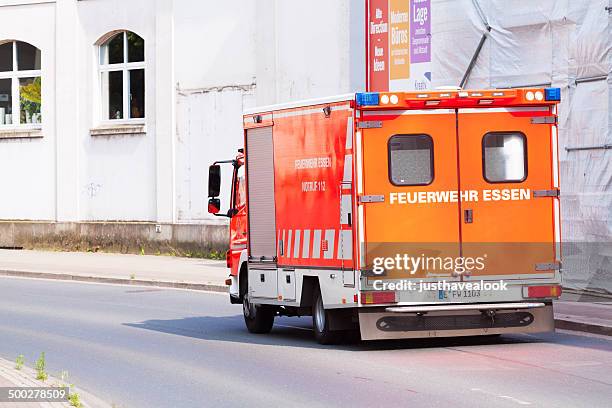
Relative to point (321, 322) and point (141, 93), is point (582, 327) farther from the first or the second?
point (141, 93)

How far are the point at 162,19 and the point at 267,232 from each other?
18765 mm

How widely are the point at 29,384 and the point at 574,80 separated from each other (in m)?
12.5

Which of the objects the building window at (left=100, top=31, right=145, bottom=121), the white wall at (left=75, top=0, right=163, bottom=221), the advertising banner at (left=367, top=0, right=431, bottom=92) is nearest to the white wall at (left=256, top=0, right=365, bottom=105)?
the advertising banner at (left=367, top=0, right=431, bottom=92)

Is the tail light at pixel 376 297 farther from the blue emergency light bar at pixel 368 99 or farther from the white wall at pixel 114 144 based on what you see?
the white wall at pixel 114 144

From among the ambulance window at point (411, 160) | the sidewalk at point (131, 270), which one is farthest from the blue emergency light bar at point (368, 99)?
the sidewalk at point (131, 270)

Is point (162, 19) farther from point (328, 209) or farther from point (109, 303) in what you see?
point (328, 209)

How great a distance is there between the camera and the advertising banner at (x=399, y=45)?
2628cm

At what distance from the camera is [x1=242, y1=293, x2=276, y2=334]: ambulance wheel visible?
17594 mm

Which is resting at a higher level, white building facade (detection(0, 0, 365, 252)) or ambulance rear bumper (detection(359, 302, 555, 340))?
white building facade (detection(0, 0, 365, 252))

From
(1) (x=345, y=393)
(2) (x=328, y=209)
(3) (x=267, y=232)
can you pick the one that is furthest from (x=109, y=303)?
(1) (x=345, y=393)

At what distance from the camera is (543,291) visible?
15148 millimetres

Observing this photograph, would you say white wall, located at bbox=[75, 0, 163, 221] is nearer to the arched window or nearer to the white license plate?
the arched window

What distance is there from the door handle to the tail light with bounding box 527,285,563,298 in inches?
37.4

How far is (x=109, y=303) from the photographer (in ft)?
75.7
